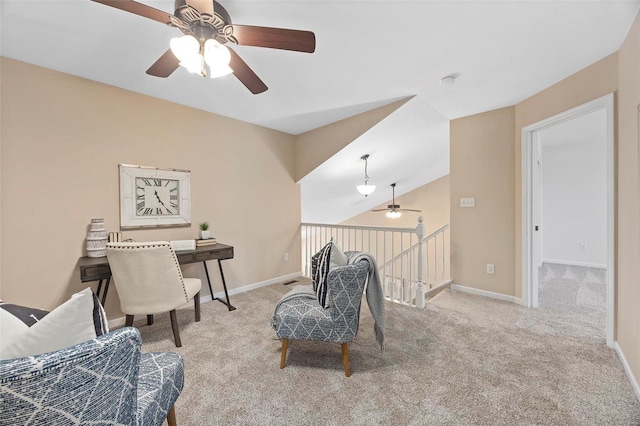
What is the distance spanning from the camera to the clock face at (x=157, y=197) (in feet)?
8.90

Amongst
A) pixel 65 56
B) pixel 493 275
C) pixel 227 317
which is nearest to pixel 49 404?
pixel 227 317

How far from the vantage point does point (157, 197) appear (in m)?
2.82

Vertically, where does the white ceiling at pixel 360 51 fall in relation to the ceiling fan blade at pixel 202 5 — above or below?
above

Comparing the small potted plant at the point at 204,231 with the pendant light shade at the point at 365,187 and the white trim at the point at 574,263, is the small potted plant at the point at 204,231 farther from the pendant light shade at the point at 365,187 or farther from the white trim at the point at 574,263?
the white trim at the point at 574,263

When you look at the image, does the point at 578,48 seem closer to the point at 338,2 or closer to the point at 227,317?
the point at 338,2

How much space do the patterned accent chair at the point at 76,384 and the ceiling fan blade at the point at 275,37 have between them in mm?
1510

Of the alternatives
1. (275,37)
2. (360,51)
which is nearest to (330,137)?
(360,51)

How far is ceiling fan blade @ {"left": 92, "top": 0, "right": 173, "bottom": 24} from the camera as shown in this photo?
3.89 feet

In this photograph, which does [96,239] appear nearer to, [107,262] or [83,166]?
[107,262]

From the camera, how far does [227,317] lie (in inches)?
107

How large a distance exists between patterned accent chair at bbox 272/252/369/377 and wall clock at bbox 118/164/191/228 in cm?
189

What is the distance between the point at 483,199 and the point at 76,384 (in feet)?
12.5

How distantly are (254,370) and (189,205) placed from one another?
6.69ft

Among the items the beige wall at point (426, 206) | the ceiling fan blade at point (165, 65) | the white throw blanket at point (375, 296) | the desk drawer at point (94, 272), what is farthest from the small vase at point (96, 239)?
the beige wall at point (426, 206)
